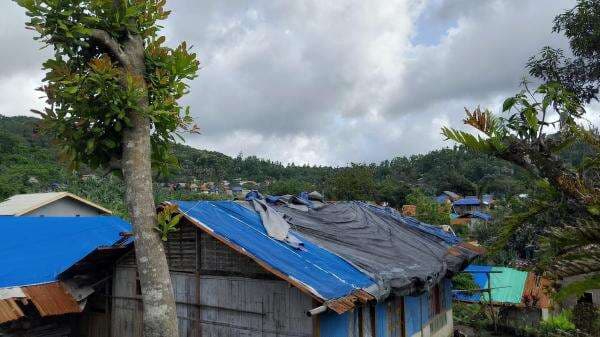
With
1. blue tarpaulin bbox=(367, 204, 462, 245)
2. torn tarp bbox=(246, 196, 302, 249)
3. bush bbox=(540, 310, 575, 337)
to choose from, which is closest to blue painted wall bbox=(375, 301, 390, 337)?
torn tarp bbox=(246, 196, 302, 249)

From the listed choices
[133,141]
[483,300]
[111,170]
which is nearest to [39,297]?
[111,170]

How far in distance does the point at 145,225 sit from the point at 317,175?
9016 cm

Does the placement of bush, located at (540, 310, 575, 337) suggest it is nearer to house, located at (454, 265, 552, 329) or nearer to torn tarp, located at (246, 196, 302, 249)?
house, located at (454, 265, 552, 329)

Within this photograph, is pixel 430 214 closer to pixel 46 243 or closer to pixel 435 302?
pixel 435 302

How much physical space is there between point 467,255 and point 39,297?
12.4 metres

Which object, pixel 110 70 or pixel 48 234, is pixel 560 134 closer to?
pixel 110 70

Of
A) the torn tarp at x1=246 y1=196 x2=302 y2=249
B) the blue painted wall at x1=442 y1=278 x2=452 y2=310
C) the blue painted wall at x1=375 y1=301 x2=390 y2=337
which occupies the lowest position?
the blue painted wall at x1=442 y1=278 x2=452 y2=310

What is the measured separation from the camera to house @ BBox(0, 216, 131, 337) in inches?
402

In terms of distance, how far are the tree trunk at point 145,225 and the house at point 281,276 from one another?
95.4 inches

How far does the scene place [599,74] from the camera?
957 cm

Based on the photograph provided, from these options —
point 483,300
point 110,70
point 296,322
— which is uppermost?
point 110,70

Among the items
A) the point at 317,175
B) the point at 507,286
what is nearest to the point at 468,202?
the point at 317,175

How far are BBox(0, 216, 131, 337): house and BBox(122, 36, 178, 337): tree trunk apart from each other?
4.99 meters

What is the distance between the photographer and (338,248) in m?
10.7
